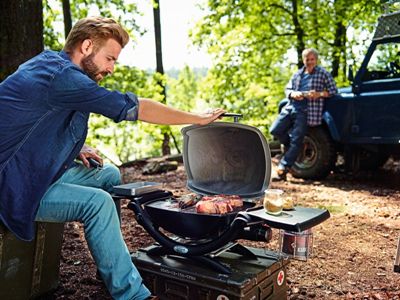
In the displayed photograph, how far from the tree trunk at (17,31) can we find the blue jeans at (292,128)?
13.1ft

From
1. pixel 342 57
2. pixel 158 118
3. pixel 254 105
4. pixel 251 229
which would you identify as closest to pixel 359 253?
pixel 251 229

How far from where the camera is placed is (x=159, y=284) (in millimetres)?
2750

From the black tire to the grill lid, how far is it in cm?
438

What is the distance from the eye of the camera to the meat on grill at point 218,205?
8.52 feet

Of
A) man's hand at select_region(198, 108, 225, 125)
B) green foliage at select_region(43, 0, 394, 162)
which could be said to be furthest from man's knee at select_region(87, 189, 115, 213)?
green foliage at select_region(43, 0, 394, 162)

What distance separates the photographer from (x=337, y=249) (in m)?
3.94

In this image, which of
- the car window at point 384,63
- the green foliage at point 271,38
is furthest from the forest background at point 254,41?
the car window at point 384,63

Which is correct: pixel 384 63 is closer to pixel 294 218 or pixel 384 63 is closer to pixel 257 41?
pixel 294 218

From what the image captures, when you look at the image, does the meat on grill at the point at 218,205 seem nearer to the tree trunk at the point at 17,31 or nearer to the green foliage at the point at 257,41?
the tree trunk at the point at 17,31

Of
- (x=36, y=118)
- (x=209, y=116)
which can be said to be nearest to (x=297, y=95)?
(x=209, y=116)

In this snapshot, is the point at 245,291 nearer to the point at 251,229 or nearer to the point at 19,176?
the point at 251,229

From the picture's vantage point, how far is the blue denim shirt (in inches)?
89.9

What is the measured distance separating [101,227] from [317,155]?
534cm

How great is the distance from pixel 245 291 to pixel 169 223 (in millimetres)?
649
